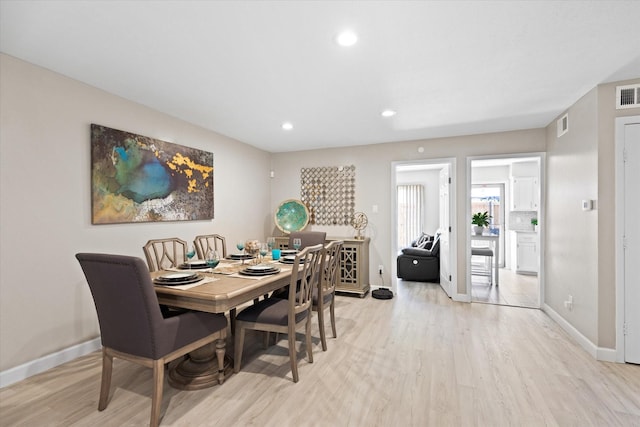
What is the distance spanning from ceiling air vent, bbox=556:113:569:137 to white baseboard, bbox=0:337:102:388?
5.12 metres

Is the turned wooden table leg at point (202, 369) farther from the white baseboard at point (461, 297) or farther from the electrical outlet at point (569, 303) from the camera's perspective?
the electrical outlet at point (569, 303)

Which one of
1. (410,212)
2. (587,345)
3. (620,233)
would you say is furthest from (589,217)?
(410,212)

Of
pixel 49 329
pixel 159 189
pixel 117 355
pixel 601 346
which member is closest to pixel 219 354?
pixel 117 355

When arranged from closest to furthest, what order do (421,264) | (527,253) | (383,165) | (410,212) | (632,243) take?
1. (632,243)
2. (383,165)
3. (421,264)
4. (527,253)
5. (410,212)

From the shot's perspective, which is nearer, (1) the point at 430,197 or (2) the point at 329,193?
(2) the point at 329,193

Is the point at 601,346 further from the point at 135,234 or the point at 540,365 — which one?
the point at 135,234

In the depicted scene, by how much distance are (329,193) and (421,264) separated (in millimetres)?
2104

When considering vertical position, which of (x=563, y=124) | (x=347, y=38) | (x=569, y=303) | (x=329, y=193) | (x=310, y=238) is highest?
(x=347, y=38)

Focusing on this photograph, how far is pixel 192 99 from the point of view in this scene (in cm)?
299

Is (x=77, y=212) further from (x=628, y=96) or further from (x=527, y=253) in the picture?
(x=527, y=253)

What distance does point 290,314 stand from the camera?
7.32 feet

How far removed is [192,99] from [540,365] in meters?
3.90

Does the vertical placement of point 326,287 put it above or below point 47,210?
below

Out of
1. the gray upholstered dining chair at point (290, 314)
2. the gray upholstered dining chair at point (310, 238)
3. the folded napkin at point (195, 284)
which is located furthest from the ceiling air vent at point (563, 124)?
the folded napkin at point (195, 284)
